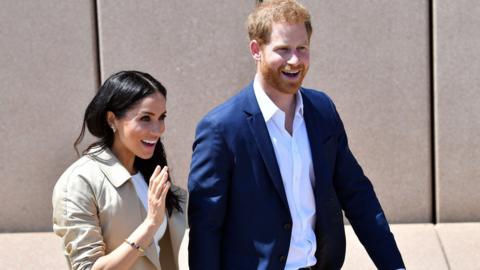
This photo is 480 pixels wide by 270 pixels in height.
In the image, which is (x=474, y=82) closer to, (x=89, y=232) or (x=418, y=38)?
(x=418, y=38)

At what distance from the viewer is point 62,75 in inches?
209

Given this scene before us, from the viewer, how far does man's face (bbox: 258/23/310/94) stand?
9.34ft

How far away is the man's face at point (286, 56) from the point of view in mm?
2846

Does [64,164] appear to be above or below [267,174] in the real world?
below

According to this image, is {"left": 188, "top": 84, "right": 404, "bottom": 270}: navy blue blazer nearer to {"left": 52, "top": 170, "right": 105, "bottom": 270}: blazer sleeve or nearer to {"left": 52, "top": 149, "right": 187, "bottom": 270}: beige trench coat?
{"left": 52, "top": 149, "right": 187, "bottom": 270}: beige trench coat

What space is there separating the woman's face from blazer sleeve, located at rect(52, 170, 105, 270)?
0.24 m

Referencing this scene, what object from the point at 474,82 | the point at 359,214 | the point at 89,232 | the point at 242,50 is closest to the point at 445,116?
the point at 474,82

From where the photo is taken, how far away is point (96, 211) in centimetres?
276

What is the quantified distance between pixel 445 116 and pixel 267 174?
2614 millimetres

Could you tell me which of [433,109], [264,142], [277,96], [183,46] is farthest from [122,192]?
[433,109]

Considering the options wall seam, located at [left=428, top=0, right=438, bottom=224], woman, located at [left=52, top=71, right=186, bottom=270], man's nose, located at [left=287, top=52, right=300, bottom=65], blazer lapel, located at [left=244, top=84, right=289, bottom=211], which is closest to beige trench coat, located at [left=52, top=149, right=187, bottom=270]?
woman, located at [left=52, top=71, right=186, bottom=270]

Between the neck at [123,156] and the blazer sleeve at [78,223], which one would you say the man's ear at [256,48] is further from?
the blazer sleeve at [78,223]

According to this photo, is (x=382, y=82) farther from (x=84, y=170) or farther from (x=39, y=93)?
(x=84, y=170)

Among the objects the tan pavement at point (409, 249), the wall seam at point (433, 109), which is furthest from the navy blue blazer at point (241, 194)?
the wall seam at point (433, 109)
